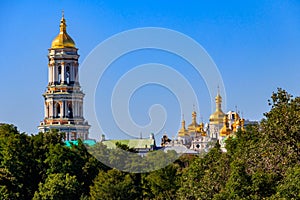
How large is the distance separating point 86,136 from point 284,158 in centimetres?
6546

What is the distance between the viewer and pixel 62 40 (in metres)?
106

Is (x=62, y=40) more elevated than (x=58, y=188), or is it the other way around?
(x=62, y=40)

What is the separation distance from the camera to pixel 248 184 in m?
34.2

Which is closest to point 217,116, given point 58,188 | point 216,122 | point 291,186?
point 216,122

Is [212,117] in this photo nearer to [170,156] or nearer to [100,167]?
[170,156]

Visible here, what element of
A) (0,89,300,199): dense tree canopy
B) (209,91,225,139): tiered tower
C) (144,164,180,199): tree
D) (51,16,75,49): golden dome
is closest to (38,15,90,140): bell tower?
(51,16,75,49): golden dome

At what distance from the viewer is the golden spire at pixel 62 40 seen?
10556cm

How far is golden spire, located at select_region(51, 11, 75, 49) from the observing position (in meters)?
106

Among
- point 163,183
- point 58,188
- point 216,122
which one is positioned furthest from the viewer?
point 216,122

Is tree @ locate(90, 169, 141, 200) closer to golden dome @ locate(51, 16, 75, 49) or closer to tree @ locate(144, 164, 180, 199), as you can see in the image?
tree @ locate(144, 164, 180, 199)

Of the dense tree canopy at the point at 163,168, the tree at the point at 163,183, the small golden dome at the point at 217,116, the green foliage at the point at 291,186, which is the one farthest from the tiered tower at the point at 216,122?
the green foliage at the point at 291,186

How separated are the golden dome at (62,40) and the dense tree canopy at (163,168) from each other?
39822 millimetres

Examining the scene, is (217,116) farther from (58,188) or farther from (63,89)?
(58,188)

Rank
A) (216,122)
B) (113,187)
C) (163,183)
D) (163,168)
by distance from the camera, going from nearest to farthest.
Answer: (113,187)
(163,183)
(163,168)
(216,122)
